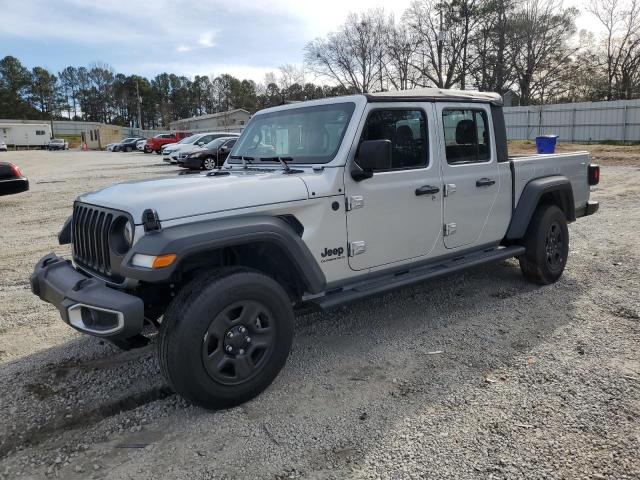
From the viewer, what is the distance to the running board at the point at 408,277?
11.5ft

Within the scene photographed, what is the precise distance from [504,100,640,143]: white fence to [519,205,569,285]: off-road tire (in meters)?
26.3

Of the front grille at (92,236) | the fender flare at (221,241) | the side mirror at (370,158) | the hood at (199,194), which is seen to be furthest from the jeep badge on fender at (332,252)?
the front grille at (92,236)

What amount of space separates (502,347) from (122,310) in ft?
9.04

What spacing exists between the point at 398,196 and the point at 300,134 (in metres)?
0.92

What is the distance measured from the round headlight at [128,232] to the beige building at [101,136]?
6943 cm

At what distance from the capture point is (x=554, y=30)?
4047 centimetres

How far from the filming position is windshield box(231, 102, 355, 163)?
12.2 ft

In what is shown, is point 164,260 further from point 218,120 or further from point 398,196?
point 218,120

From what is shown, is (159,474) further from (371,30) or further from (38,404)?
(371,30)

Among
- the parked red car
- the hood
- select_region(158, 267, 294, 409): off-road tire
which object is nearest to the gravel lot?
select_region(158, 267, 294, 409): off-road tire

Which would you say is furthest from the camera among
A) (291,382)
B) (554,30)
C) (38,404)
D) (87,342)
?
(554,30)

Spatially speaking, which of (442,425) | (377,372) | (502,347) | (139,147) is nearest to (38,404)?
(377,372)

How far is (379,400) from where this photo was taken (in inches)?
124

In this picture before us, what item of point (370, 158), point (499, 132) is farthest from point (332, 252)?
point (499, 132)
